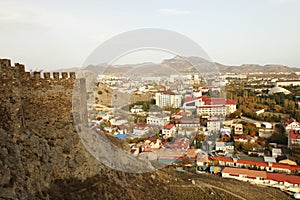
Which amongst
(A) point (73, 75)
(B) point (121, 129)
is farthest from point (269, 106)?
(A) point (73, 75)

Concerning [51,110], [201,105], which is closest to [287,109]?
[201,105]

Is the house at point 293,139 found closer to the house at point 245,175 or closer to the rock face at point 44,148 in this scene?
the house at point 245,175

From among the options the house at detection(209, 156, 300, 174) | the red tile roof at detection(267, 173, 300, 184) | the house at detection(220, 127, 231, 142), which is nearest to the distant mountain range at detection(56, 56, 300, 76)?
the red tile roof at detection(267, 173, 300, 184)

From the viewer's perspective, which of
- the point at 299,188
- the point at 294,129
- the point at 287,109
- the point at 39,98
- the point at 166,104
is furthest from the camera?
the point at 287,109

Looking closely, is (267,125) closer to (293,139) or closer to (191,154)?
(293,139)

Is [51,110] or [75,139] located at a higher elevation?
[51,110]

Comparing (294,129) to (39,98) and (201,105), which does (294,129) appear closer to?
(201,105)
